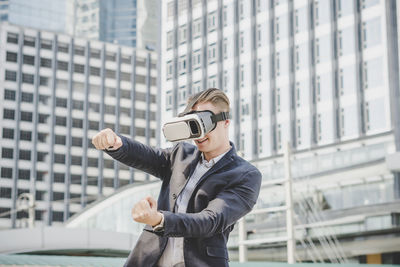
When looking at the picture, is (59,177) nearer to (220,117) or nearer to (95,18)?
(95,18)

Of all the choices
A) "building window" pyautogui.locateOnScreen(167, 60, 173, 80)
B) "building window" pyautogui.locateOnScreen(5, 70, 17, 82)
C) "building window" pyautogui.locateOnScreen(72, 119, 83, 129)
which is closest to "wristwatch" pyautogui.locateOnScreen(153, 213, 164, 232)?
"building window" pyautogui.locateOnScreen(167, 60, 173, 80)

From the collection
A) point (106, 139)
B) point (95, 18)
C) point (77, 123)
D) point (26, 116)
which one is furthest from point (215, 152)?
point (95, 18)

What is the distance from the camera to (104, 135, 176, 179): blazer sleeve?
299cm

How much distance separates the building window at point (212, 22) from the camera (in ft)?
202

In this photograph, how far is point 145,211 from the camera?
95.0 inches

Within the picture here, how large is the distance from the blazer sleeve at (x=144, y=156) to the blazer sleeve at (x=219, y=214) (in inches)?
13.9

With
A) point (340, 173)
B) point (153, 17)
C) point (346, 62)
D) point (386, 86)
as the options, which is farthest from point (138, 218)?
point (153, 17)

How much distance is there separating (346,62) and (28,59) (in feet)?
170

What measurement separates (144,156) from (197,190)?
309 millimetres

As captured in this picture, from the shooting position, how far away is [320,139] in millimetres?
49219

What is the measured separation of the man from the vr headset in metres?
0.08

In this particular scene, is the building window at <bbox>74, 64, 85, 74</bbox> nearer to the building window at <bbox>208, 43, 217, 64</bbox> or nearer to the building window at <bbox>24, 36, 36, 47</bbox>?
the building window at <bbox>24, 36, 36, 47</bbox>

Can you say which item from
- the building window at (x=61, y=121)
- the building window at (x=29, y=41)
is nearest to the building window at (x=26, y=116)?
the building window at (x=61, y=121)

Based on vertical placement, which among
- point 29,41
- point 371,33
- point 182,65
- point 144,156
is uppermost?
point 29,41
